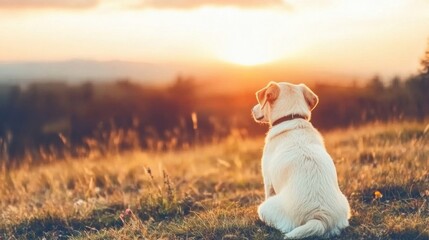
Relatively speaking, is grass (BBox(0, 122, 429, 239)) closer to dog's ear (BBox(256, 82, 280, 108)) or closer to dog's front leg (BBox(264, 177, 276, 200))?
dog's front leg (BBox(264, 177, 276, 200))

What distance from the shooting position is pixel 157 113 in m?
20.0

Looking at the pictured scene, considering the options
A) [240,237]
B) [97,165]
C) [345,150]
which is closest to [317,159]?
[240,237]

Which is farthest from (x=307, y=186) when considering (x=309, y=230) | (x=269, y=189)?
(x=269, y=189)

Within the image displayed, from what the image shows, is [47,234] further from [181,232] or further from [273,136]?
[273,136]

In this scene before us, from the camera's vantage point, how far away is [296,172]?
551 cm

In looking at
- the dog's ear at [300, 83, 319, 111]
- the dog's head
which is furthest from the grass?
the dog's ear at [300, 83, 319, 111]

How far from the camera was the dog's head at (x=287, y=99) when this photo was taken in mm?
5945

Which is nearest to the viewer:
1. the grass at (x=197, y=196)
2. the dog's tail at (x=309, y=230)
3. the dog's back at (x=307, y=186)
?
the dog's tail at (x=309, y=230)

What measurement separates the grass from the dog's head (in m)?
1.07

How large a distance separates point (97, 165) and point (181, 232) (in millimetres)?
4505

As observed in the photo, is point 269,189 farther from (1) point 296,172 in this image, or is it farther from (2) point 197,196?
(2) point 197,196

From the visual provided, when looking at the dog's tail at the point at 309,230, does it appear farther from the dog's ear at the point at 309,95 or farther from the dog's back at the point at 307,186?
the dog's ear at the point at 309,95

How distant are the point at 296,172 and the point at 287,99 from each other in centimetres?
77

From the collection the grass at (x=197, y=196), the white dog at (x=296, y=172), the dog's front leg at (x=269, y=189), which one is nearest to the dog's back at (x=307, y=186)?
the white dog at (x=296, y=172)
